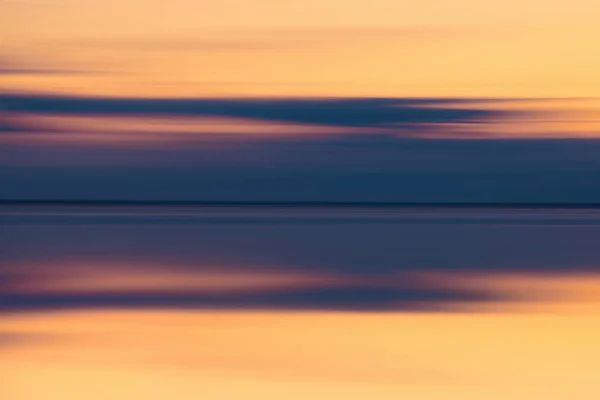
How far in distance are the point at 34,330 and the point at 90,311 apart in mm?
131

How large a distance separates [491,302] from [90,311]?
2.92 ft

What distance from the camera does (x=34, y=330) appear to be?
249cm

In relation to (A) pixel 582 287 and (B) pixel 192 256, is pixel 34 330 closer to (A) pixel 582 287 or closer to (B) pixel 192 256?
(B) pixel 192 256

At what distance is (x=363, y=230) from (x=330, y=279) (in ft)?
0.44

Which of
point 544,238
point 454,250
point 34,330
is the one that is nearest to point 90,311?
point 34,330

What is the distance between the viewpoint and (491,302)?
256 centimetres

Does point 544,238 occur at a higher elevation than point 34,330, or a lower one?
higher

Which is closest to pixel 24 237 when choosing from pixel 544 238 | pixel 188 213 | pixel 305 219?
pixel 188 213

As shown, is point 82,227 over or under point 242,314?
over

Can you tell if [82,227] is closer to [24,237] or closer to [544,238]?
[24,237]

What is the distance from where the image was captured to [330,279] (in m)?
2.59

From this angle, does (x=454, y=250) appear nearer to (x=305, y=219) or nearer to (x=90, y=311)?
(x=305, y=219)

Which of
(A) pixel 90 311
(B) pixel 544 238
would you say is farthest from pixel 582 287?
(A) pixel 90 311

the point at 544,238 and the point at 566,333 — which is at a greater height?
the point at 544,238
